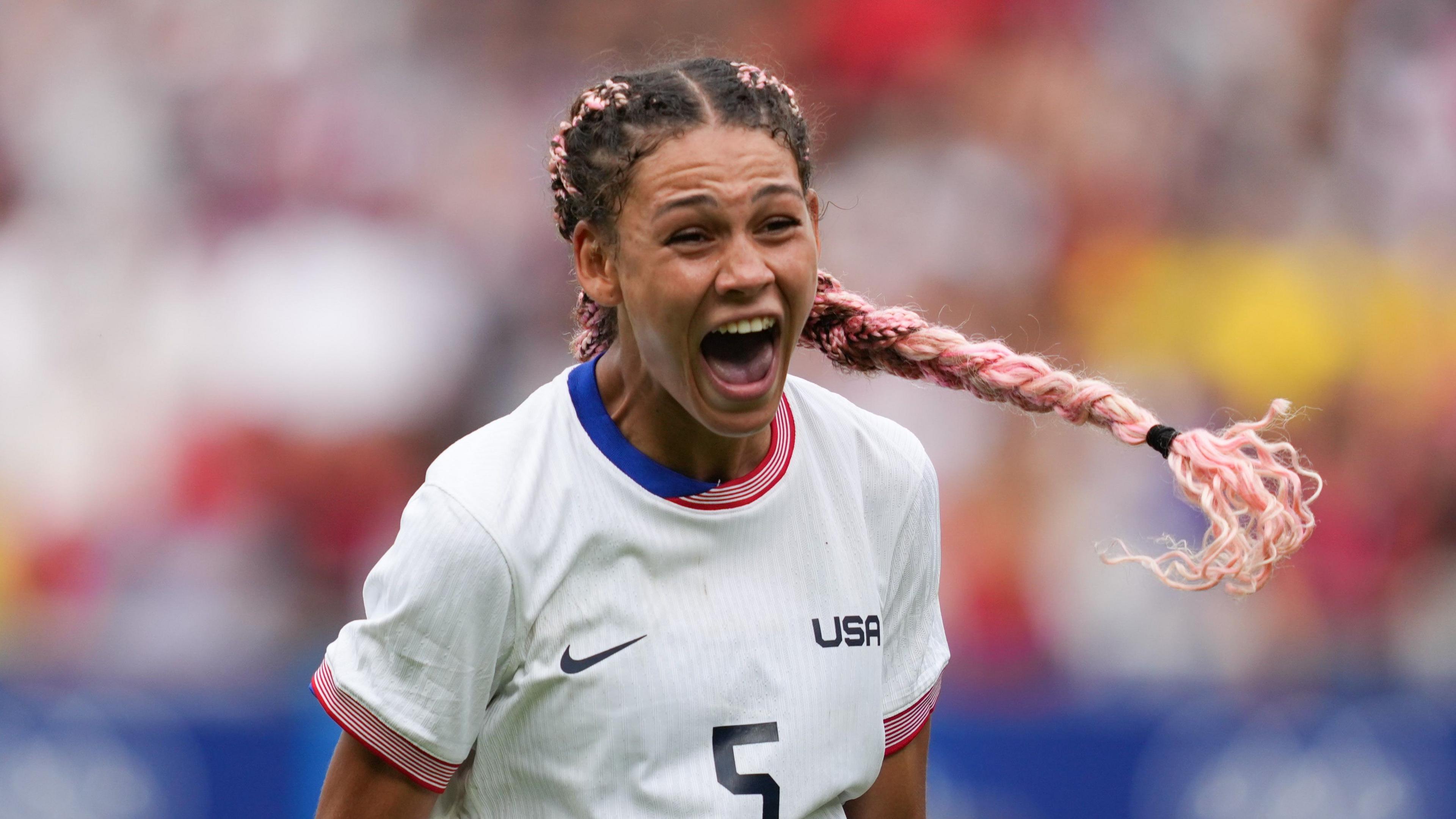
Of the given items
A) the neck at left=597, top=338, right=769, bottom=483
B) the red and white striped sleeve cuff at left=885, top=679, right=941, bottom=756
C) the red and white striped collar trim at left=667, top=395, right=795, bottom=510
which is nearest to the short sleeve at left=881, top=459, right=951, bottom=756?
the red and white striped sleeve cuff at left=885, top=679, right=941, bottom=756

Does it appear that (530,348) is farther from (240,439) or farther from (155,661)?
(155,661)

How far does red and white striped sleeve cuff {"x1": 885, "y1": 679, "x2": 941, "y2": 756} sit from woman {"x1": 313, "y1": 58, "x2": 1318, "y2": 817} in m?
0.24

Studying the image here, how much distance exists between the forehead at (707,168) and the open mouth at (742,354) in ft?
0.62

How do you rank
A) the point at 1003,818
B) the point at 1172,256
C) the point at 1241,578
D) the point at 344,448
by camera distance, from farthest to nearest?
the point at 1172,256
the point at 344,448
the point at 1003,818
the point at 1241,578

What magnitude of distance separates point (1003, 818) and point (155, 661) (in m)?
2.73

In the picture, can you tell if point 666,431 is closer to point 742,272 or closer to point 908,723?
point 742,272

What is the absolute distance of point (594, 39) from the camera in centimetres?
563

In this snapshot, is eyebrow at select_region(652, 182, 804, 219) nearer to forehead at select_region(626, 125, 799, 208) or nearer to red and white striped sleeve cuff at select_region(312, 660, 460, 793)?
forehead at select_region(626, 125, 799, 208)

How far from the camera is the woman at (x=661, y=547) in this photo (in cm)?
214

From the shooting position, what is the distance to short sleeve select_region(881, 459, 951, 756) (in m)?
2.58

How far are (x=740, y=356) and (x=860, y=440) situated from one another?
0.34 m

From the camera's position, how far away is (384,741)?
7.07ft

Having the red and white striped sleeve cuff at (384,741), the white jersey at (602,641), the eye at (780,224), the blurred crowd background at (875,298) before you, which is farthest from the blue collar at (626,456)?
the blurred crowd background at (875,298)

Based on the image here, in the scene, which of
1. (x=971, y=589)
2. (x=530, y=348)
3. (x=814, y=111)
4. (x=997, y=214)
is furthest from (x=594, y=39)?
(x=971, y=589)
